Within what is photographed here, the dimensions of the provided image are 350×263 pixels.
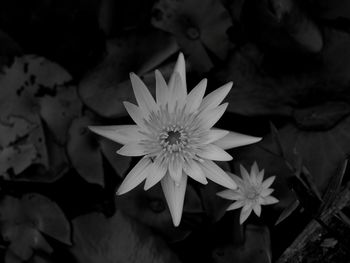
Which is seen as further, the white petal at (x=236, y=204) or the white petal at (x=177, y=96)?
the white petal at (x=236, y=204)

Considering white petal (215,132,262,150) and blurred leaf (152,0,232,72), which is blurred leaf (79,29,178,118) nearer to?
blurred leaf (152,0,232,72)

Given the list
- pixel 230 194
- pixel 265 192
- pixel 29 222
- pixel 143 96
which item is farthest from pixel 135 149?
pixel 29 222

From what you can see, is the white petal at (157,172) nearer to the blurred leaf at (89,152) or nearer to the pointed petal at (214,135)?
the pointed petal at (214,135)

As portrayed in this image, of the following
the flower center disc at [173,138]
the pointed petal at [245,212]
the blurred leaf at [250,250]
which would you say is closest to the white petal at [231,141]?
the flower center disc at [173,138]

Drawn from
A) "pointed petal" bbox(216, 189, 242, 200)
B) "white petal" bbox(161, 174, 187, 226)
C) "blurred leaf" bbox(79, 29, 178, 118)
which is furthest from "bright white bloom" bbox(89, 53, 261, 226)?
"blurred leaf" bbox(79, 29, 178, 118)

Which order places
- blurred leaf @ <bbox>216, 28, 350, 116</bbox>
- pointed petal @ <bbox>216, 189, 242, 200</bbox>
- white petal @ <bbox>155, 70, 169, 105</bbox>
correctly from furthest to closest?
blurred leaf @ <bbox>216, 28, 350, 116</bbox>, pointed petal @ <bbox>216, 189, 242, 200</bbox>, white petal @ <bbox>155, 70, 169, 105</bbox>

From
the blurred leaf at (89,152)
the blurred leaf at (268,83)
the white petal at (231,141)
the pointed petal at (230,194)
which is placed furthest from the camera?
the blurred leaf at (268,83)

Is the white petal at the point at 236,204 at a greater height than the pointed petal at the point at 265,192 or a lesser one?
lesser

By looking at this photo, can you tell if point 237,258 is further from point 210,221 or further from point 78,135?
point 78,135
